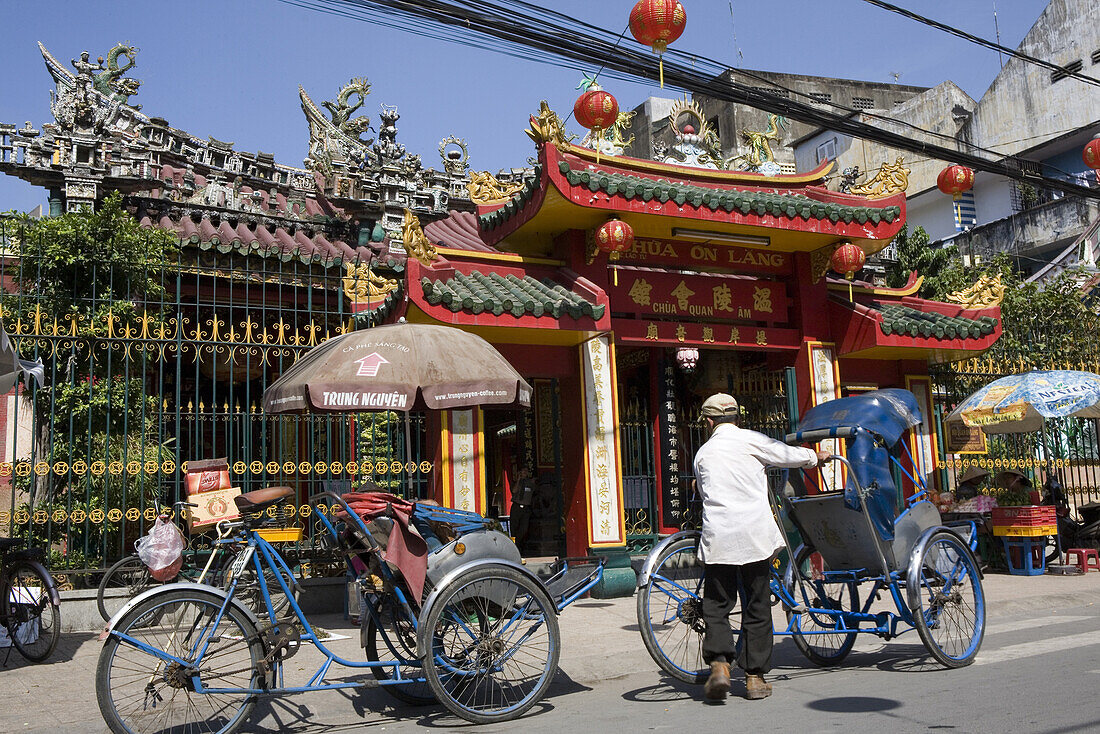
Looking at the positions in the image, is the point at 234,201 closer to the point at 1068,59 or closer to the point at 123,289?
the point at 123,289

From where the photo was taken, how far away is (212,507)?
808cm

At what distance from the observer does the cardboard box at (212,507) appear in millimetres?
7980

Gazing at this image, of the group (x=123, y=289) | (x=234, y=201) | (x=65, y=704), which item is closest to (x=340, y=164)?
(x=234, y=201)

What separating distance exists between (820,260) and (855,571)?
652 cm

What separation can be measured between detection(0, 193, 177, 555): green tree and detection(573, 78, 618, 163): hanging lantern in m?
4.65

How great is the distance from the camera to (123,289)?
9398mm

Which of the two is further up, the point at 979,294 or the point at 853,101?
the point at 853,101

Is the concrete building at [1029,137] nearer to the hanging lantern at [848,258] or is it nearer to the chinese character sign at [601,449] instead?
the hanging lantern at [848,258]

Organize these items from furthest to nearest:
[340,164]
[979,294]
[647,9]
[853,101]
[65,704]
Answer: [853,101]
[340,164]
[979,294]
[647,9]
[65,704]

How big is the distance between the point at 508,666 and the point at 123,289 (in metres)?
6.37

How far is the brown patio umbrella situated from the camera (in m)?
5.96

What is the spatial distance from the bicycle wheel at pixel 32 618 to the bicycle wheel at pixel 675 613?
4588mm

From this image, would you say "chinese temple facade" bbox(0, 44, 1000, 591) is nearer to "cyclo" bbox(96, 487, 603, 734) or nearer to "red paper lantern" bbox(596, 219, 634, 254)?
"red paper lantern" bbox(596, 219, 634, 254)

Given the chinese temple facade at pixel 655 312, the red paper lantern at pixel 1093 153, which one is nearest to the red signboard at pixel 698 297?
the chinese temple facade at pixel 655 312
